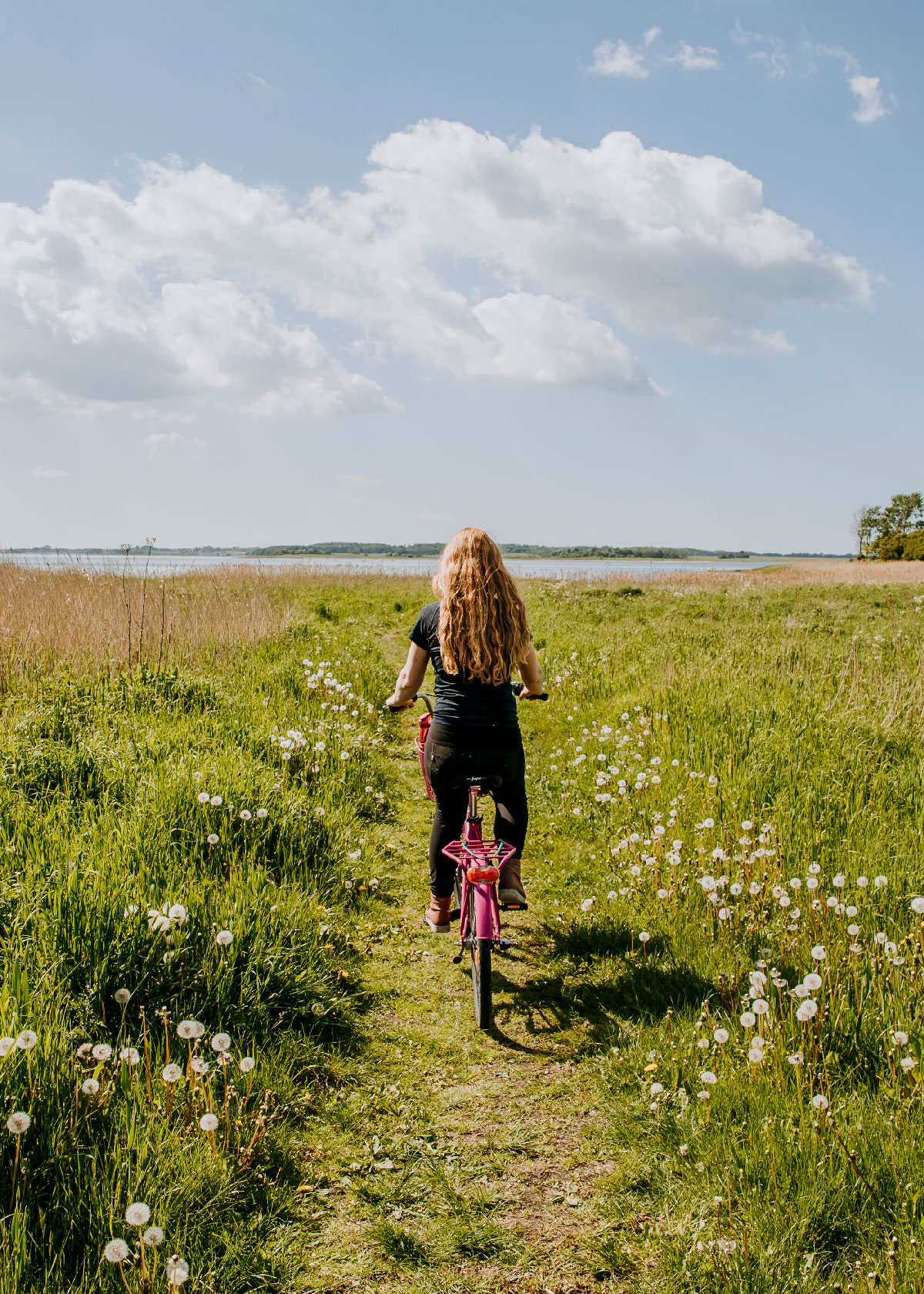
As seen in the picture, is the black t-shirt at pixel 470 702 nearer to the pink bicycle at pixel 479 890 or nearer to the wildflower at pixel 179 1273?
the pink bicycle at pixel 479 890

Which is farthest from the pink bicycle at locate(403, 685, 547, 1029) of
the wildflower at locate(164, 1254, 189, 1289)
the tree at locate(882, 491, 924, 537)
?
the tree at locate(882, 491, 924, 537)

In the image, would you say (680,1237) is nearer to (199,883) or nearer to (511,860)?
(511,860)

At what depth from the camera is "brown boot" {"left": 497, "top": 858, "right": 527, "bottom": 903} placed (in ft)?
14.5

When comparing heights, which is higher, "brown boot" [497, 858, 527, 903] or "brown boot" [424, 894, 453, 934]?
"brown boot" [497, 858, 527, 903]

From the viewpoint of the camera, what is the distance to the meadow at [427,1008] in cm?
241

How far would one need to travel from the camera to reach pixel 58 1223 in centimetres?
228

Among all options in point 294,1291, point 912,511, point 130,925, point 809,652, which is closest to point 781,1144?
point 294,1291

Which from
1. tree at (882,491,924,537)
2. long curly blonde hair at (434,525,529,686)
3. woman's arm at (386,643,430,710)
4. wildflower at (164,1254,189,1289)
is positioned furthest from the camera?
tree at (882,491,924,537)

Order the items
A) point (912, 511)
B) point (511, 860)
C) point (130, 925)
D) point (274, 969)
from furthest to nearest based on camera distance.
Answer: point (912, 511)
point (511, 860)
point (274, 969)
point (130, 925)

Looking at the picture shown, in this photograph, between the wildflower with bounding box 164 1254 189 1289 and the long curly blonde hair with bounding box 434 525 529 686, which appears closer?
the wildflower with bounding box 164 1254 189 1289

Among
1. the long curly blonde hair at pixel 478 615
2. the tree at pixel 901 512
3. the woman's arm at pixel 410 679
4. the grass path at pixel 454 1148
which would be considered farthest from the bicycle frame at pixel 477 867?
the tree at pixel 901 512

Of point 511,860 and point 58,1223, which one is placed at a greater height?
point 511,860

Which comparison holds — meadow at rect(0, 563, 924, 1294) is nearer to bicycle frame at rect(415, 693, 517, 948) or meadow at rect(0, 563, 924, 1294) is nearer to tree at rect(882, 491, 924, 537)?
bicycle frame at rect(415, 693, 517, 948)

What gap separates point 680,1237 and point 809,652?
9.37 m
